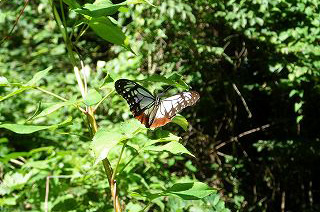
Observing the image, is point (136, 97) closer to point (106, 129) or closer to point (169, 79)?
point (169, 79)

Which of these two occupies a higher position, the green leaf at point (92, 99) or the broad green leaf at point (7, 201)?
the green leaf at point (92, 99)

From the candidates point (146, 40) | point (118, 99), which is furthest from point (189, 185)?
point (146, 40)

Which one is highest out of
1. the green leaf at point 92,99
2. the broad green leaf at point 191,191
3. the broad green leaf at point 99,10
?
the broad green leaf at point 99,10

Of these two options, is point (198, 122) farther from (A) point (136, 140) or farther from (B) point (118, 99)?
(A) point (136, 140)

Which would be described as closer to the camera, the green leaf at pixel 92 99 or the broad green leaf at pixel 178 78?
the green leaf at pixel 92 99

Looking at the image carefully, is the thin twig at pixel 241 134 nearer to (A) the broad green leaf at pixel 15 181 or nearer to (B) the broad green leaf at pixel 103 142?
(A) the broad green leaf at pixel 15 181

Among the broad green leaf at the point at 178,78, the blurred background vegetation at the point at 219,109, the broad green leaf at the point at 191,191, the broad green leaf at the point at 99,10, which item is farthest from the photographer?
the blurred background vegetation at the point at 219,109

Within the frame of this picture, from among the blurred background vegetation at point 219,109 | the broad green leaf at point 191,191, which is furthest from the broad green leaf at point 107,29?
the blurred background vegetation at point 219,109

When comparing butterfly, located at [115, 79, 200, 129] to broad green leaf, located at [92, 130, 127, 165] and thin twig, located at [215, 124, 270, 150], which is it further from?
thin twig, located at [215, 124, 270, 150]
